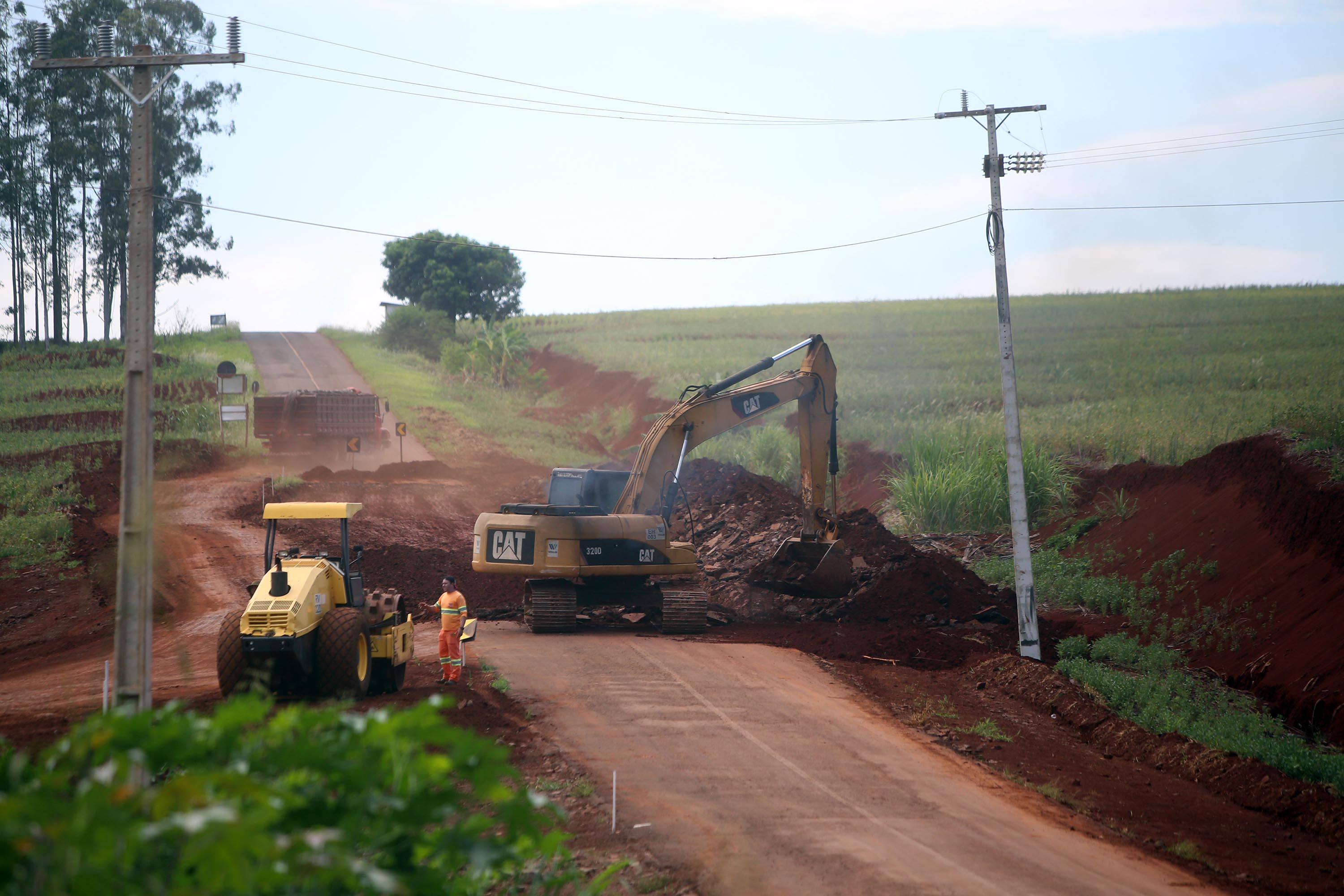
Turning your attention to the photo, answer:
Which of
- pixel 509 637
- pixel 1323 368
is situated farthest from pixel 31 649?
pixel 1323 368

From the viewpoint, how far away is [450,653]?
13672mm

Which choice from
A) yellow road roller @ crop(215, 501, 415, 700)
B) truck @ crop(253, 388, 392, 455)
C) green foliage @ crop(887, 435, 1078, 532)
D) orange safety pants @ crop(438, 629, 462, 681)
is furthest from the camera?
truck @ crop(253, 388, 392, 455)

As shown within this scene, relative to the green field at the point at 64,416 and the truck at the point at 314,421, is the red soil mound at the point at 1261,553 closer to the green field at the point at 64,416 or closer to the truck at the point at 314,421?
the green field at the point at 64,416

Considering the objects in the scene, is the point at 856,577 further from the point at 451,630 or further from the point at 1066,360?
the point at 1066,360

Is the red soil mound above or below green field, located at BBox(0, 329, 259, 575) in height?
below

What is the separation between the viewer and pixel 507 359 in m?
56.9

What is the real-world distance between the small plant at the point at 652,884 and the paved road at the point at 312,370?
2973 cm

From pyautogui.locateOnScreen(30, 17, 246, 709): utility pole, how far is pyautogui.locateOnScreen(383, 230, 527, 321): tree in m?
73.9

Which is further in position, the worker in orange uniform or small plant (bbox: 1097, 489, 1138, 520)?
small plant (bbox: 1097, 489, 1138, 520)

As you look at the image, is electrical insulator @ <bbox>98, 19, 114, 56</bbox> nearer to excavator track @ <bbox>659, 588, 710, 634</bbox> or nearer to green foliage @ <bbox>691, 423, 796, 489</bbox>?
excavator track @ <bbox>659, 588, 710, 634</bbox>

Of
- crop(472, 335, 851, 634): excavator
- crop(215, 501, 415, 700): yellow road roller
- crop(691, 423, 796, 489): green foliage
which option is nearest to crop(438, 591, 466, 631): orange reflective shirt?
crop(215, 501, 415, 700): yellow road roller

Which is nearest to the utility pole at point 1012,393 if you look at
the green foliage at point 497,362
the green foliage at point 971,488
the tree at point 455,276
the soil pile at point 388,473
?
the green foliage at point 971,488

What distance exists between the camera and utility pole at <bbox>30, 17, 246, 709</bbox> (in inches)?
371

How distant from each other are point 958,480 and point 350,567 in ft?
59.2
